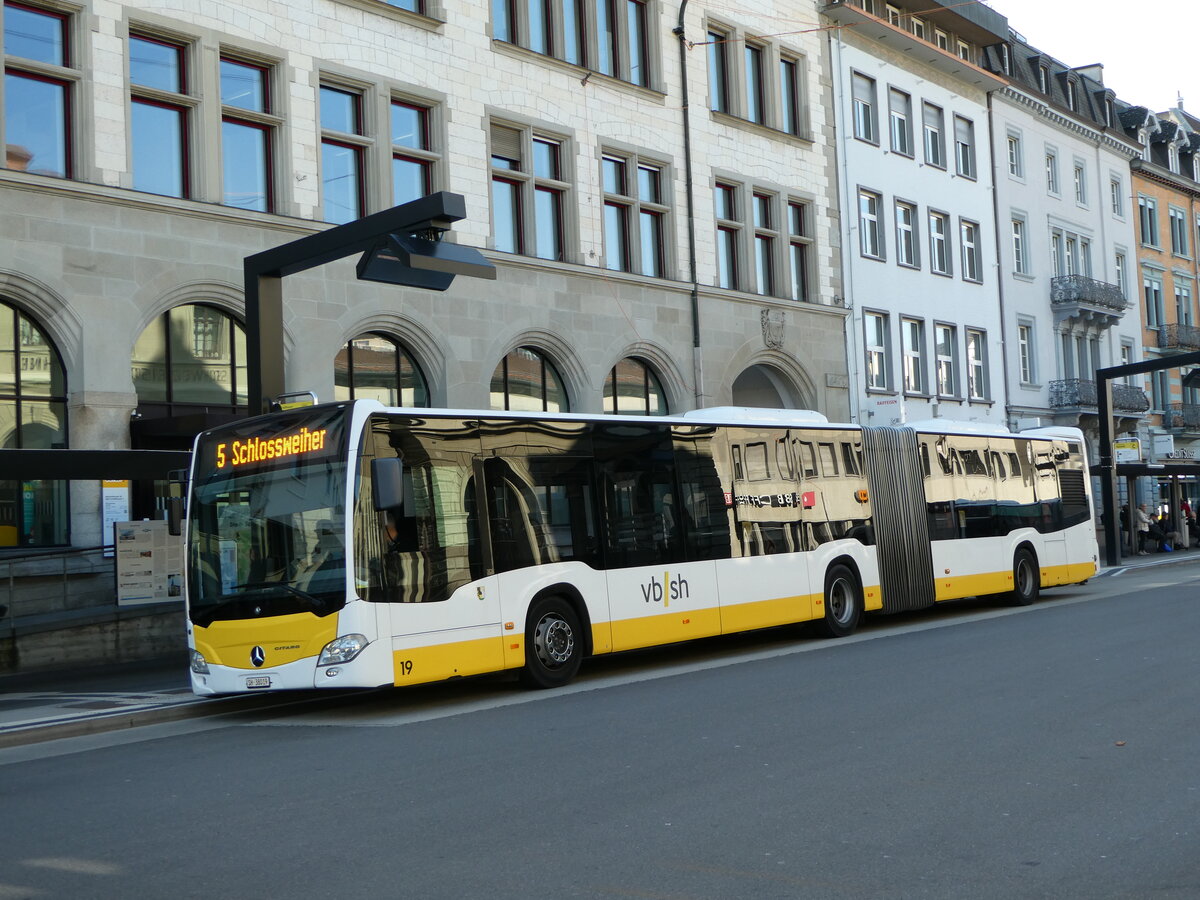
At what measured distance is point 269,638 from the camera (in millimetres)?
12273

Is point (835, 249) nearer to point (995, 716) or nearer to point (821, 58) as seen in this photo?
point (821, 58)

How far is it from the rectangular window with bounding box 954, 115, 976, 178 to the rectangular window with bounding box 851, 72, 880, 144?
15.7 feet

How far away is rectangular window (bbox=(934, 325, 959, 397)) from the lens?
1470 inches

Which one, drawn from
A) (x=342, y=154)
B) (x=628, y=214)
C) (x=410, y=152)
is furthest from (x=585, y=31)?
(x=342, y=154)

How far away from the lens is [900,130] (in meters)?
36.5

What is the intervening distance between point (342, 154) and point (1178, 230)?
4222 centimetres

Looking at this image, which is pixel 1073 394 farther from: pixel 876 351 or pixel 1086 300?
pixel 876 351

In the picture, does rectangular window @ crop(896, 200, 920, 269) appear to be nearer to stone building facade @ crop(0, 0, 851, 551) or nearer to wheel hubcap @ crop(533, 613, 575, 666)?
stone building facade @ crop(0, 0, 851, 551)

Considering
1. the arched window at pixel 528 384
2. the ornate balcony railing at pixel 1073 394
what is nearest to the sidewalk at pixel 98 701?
the arched window at pixel 528 384

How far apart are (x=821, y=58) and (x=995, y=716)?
2552 centimetres

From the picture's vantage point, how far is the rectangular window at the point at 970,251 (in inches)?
1535

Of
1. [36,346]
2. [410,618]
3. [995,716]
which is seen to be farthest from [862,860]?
[36,346]

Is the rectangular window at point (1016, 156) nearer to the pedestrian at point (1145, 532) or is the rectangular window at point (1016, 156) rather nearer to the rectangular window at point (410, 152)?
the pedestrian at point (1145, 532)

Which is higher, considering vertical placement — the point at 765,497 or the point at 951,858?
the point at 765,497
